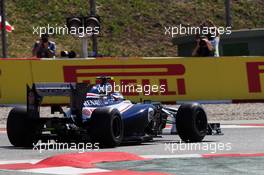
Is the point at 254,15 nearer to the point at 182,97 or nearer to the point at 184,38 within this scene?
the point at 184,38

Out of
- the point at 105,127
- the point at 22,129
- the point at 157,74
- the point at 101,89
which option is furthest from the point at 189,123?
the point at 157,74

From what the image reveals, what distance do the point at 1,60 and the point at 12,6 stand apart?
20979 millimetres

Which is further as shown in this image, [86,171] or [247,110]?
[247,110]

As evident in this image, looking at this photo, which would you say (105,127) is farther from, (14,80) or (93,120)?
(14,80)

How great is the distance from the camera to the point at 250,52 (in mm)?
32531

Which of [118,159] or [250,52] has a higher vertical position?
[250,52]

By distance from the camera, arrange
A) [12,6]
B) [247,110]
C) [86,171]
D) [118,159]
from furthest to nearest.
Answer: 1. [12,6]
2. [247,110]
3. [118,159]
4. [86,171]

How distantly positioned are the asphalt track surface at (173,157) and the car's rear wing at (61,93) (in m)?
0.69

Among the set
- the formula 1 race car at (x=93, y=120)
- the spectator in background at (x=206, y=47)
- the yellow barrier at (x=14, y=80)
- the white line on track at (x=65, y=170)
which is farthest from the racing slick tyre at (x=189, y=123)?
the spectator in background at (x=206, y=47)

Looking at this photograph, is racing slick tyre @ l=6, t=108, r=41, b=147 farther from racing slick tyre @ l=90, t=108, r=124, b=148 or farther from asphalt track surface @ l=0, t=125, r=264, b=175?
racing slick tyre @ l=90, t=108, r=124, b=148

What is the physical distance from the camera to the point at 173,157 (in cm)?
1131

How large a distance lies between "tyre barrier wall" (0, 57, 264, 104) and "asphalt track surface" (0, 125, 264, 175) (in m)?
7.28

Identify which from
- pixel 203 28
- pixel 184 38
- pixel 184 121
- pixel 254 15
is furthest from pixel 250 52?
pixel 184 121

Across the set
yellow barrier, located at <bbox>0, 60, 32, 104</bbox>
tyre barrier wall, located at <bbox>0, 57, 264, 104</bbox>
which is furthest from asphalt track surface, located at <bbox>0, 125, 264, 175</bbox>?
yellow barrier, located at <bbox>0, 60, 32, 104</bbox>
